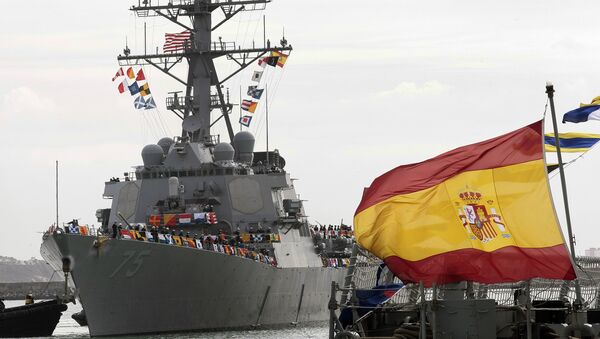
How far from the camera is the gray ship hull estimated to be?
1393 inches

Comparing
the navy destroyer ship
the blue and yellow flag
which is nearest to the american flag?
the navy destroyer ship

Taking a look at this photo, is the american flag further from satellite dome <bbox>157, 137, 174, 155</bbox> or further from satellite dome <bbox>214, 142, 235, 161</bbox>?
satellite dome <bbox>214, 142, 235, 161</bbox>

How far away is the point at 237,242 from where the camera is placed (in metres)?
39.8

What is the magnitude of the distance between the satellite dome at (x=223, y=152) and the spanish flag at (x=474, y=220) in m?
25.3

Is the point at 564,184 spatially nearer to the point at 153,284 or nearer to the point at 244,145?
the point at 153,284

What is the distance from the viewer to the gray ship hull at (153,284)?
35.4m

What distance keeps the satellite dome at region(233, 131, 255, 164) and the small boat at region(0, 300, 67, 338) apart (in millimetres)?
8958

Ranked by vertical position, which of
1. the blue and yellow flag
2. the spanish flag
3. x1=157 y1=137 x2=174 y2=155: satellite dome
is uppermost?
x1=157 y1=137 x2=174 y2=155: satellite dome

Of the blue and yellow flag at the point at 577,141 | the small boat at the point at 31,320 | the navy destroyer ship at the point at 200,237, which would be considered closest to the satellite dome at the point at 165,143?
the navy destroyer ship at the point at 200,237

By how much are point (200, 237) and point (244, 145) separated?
246 inches

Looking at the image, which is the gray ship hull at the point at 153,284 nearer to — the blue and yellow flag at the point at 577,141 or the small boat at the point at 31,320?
the small boat at the point at 31,320

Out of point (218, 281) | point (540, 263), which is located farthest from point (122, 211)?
point (540, 263)

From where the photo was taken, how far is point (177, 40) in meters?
44.2

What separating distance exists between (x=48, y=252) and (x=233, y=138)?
870 cm
